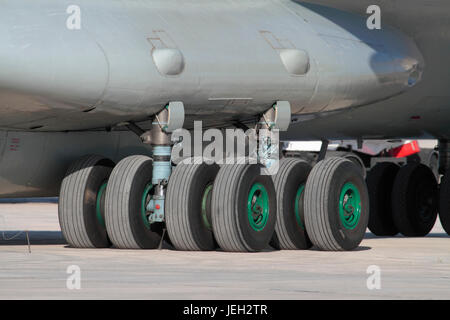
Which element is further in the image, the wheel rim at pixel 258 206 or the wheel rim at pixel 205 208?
the wheel rim at pixel 258 206

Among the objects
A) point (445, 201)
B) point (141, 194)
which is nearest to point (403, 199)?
point (445, 201)

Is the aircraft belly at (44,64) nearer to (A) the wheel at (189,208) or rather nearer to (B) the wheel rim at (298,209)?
(A) the wheel at (189,208)

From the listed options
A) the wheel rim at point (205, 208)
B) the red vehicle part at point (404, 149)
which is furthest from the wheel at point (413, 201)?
the red vehicle part at point (404, 149)

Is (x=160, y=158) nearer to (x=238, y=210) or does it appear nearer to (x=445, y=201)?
(x=238, y=210)

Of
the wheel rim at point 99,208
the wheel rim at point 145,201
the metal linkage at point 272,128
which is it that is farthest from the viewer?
the metal linkage at point 272,128

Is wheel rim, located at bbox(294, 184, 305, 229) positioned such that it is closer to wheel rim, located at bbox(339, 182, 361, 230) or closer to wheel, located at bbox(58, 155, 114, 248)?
wheel rim, located at bbox(339, 182, 361, 230)

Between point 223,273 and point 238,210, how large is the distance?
2.78m

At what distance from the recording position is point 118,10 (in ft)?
49.0

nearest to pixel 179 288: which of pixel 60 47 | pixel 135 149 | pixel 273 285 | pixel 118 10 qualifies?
pixel 273 285

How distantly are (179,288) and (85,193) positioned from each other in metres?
5.49

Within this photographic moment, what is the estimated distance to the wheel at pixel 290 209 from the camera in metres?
16.1

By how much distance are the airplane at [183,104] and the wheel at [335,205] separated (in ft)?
0.07

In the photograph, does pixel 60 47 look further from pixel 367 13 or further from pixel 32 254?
pixel 367 13

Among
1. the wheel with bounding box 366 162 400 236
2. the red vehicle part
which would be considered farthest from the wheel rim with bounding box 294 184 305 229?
the red vehicle part
